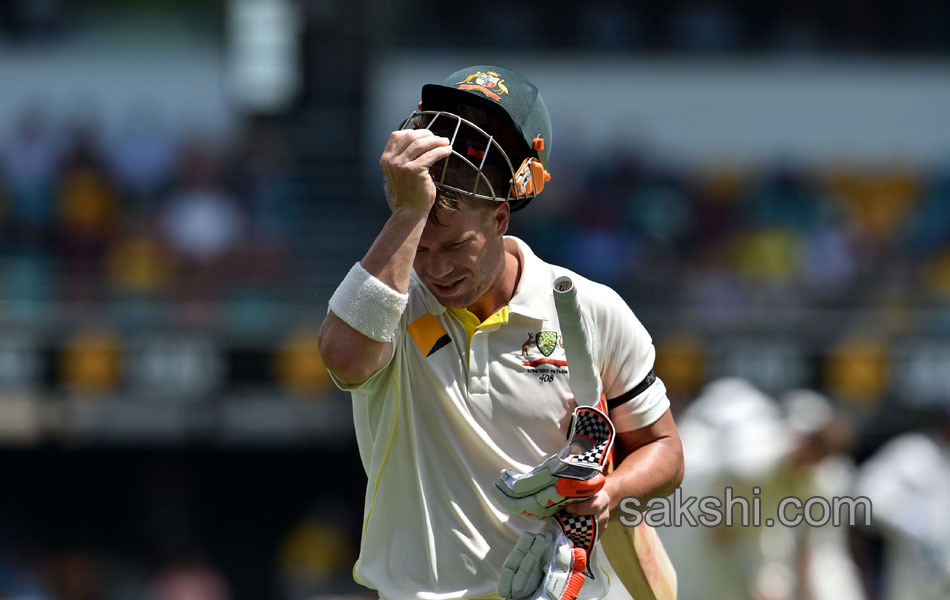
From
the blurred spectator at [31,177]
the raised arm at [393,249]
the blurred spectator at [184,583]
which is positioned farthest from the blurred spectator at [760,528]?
the blurred spectator at [31,177]

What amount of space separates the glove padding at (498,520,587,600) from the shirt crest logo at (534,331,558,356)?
0.40 metres

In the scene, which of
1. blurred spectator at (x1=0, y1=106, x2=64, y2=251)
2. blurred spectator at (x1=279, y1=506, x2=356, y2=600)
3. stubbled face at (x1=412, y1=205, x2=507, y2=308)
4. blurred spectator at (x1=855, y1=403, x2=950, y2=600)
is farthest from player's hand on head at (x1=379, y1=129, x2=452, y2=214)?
blurred spectator at (x1=0, y1=106, x2=64, y2=251)

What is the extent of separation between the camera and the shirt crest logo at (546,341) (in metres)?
3.23

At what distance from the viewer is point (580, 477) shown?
2.97 metres

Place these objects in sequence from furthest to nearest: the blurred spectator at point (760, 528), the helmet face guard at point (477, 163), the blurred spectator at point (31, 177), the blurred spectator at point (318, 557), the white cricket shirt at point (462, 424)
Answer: the blurred spectator at point (31, 177) → the blurred spectator at point (318, 557) → the blurred spectator at point (760, 528) → the white cricket shirt at point (462, 424) → the helmet face guard at point (477, 163)

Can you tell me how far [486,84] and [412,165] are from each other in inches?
12.4

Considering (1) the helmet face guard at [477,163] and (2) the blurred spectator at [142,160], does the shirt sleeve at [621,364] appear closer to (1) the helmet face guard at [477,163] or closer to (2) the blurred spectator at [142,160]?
(1) the helmet face guard at [477,163]

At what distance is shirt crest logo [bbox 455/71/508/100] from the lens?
10.2 ft

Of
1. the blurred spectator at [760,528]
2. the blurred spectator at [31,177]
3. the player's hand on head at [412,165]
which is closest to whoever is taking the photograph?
the player's hand on head at [412,165]

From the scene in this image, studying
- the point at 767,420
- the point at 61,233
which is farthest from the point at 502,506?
the point at 61,233

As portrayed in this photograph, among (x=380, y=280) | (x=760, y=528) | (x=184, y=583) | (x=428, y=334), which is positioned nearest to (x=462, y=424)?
(x=428, y=334)

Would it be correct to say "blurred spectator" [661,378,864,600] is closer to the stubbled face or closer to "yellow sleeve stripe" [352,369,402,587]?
"yellow sleeve stripe" [352,369,402,587]

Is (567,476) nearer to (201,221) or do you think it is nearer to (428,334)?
(428,334)

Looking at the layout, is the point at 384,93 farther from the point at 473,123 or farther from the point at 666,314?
the point at 473,123
